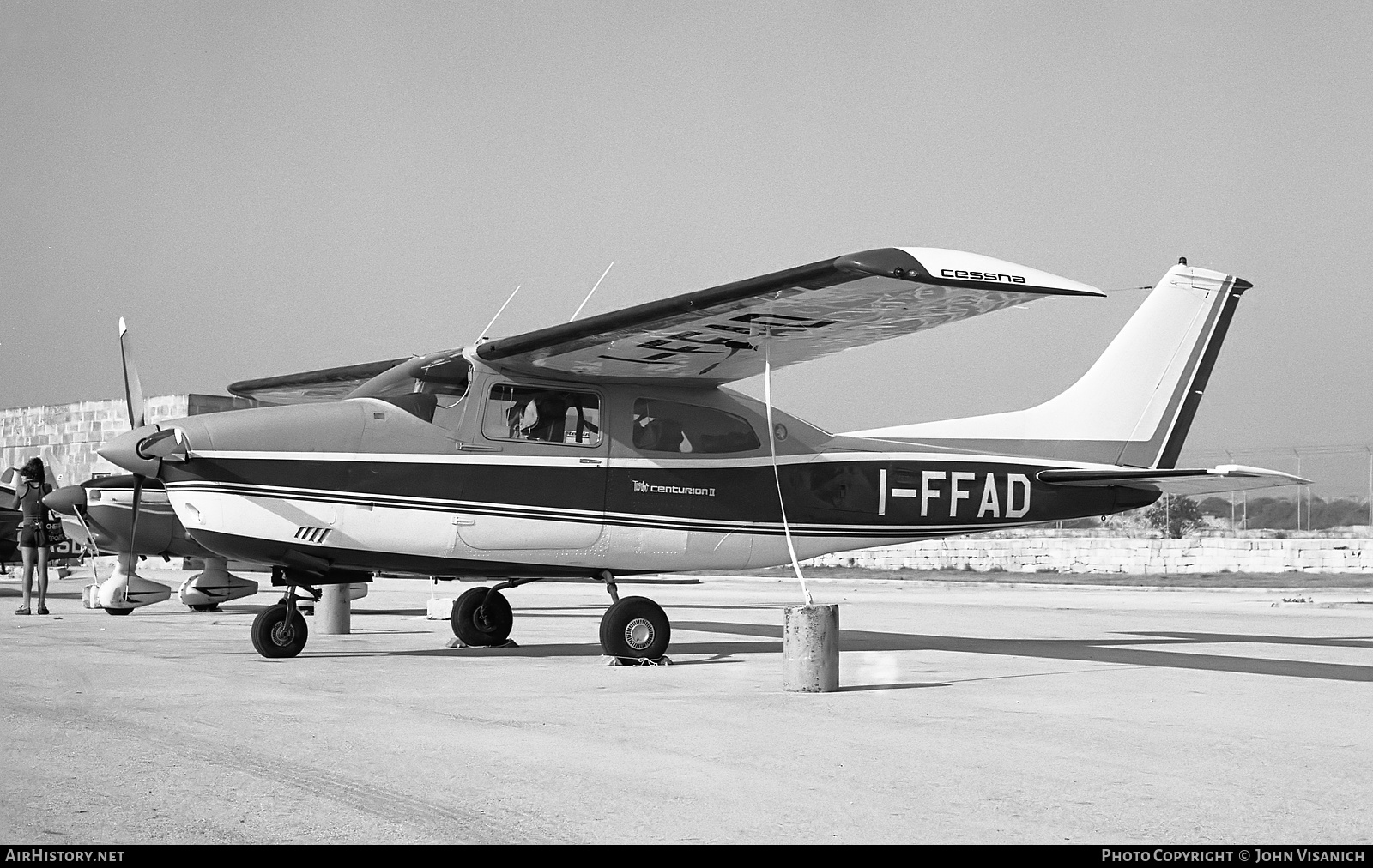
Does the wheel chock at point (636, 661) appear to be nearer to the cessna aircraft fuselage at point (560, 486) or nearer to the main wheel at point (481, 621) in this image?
the cessna aircraft fuselage at point (560, 486)

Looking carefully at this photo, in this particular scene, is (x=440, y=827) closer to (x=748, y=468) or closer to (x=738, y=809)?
(x=738, y=809)

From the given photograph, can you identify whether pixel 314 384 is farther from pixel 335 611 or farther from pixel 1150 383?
pixel 1150 383

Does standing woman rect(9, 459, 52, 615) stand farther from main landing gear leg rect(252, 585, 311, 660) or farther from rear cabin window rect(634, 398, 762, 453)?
rear cabin window rect(634, 398, 762, 453)

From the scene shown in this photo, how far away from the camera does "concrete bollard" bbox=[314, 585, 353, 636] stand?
Answer: 13.5 metres

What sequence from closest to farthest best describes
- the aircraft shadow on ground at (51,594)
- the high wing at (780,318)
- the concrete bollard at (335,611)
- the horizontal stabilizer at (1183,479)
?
the high wing at (780,318) < the horizontal stabilizer at (1183,479) < the concrete bollard at (335,611) < the aircraft shadow on ground at (51,594)

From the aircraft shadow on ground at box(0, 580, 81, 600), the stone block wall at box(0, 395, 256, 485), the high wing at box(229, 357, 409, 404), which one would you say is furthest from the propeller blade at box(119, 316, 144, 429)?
the stone block wall at box(0, 395, 256, 485)

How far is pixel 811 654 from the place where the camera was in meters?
8.18

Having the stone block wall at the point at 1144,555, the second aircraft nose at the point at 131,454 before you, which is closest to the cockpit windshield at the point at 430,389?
the second aircraft nose at the point at 131,454

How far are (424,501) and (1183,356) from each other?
7.87 m

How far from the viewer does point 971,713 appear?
7.11 metres

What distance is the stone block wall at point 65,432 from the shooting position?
46375mm

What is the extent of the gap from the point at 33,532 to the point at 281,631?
783 cm

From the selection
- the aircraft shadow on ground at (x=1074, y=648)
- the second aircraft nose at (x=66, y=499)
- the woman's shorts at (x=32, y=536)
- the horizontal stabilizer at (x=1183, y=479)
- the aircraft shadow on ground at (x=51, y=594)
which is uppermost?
the horizontal stabilizer at (x=1183, y=479)

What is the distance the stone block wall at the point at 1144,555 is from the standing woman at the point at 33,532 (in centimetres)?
1705
